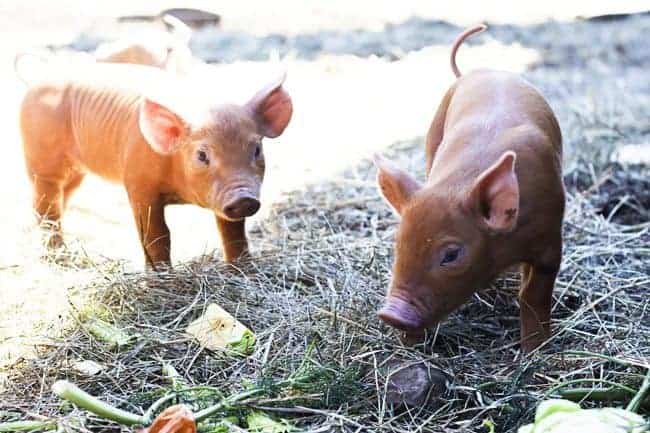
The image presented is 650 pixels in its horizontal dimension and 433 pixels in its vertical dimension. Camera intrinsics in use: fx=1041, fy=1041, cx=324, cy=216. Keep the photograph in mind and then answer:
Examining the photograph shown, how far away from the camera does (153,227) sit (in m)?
4.02

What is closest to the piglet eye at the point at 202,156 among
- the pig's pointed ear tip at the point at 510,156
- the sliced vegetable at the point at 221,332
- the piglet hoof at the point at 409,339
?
the sliced vegetable at the point at 221,332

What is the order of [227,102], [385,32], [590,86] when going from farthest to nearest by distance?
[385,32] → [590,86] → [227,102]

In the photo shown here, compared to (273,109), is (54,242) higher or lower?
lower

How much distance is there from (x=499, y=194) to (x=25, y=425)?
1.46 meters

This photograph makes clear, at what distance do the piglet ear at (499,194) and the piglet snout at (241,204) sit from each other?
927 millimetres

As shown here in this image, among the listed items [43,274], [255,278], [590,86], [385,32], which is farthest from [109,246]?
[385,32]

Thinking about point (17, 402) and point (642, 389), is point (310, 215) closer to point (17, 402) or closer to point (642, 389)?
point (17, 402)

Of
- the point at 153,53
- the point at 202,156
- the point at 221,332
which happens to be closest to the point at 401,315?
the point at 221,332

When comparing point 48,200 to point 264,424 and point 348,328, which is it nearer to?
point 348,328

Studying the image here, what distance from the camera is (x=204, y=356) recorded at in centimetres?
330

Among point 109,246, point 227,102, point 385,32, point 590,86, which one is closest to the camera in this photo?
point 227,102

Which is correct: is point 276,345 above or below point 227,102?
below

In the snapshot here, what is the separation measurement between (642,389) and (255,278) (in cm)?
167

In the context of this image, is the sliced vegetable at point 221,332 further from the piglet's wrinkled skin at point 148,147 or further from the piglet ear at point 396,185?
the piglet ear at point 396,185
